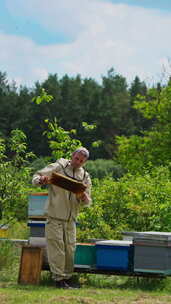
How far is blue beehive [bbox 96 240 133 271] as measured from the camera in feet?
23.6

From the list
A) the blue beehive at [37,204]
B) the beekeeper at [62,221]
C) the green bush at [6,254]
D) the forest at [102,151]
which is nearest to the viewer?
the beekeeper at [62,221]

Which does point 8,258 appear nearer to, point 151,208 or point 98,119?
point 151,208

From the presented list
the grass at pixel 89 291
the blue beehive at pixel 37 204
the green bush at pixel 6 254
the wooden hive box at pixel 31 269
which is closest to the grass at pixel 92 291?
the grass at pixel 89 291

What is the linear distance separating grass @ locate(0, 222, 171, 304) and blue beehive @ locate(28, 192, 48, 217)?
2.75 ft

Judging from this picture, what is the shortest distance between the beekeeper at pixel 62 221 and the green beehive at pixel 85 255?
0.99 feet

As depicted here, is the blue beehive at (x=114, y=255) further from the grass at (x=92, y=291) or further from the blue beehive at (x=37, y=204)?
the blue beehive at (x=37, y=204)

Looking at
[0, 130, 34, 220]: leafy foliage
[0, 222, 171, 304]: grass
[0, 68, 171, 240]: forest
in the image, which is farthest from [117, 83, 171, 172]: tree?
[0, 222, 171, 304]: grass

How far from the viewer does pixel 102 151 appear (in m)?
59.9

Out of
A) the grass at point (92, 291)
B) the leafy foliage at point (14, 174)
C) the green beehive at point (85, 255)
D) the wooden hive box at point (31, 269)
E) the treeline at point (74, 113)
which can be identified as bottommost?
the grass at point (92, 291)

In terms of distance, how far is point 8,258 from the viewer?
27.8ft

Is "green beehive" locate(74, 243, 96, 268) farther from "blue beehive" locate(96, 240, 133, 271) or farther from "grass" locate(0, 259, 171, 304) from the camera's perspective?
"grass" locate(0, 259, 171, 304)

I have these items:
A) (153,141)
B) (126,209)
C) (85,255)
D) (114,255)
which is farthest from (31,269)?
(153,141)

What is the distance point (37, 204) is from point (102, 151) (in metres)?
52.3

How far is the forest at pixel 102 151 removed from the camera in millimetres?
9391
